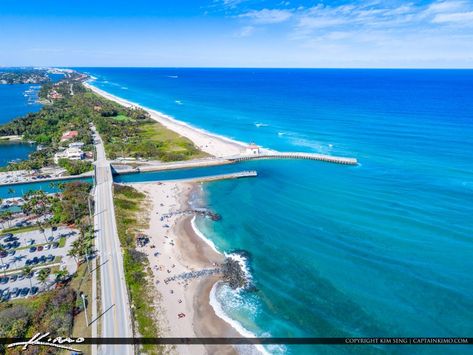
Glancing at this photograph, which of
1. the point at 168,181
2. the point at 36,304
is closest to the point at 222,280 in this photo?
the point at 36,304

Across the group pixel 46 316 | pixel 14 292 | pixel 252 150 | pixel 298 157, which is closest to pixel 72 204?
pixel 14 292

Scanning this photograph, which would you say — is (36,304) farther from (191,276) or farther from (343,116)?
(343,116)

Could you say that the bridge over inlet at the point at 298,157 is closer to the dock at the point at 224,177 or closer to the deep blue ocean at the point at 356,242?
the deep blue ocean at the point at 356,242

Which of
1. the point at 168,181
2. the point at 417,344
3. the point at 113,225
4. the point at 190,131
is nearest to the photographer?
the point at 417,344

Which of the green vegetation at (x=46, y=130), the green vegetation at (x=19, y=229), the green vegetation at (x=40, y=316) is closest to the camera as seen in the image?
the green vegetation at (x=40, y=316)

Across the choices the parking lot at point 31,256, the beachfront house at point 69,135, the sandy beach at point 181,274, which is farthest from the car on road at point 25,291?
the beachfront house at point 69,135

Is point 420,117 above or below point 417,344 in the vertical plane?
above

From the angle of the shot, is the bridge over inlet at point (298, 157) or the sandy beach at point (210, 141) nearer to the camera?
the bridge over inlet at point (298, 157)
